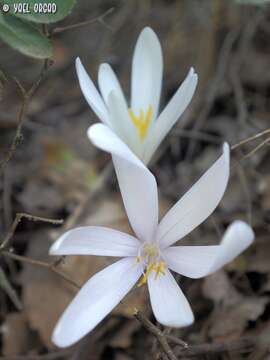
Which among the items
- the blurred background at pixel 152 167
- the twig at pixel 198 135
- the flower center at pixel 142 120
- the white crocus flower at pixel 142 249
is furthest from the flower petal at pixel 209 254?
the twig at pixel 198 135

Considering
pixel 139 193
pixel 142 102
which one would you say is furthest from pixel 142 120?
pixel 139 193

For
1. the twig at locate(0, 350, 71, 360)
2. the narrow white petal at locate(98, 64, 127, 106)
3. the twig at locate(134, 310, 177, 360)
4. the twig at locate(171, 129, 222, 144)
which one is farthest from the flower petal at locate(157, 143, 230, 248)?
the twig at locate(171, 129, 222, 144)

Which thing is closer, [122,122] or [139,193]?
[139,193]

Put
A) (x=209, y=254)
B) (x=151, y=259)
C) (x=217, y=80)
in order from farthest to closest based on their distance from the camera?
(x=217, y=80), (x=151, y=259), (x=209, y=254)

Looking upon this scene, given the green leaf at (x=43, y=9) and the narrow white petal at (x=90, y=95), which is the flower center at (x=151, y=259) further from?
the green leaf at (x=43, y=9)

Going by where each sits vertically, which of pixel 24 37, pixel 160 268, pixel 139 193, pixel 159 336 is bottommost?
pixel 159 336

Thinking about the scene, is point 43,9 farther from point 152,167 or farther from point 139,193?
point 152,167
